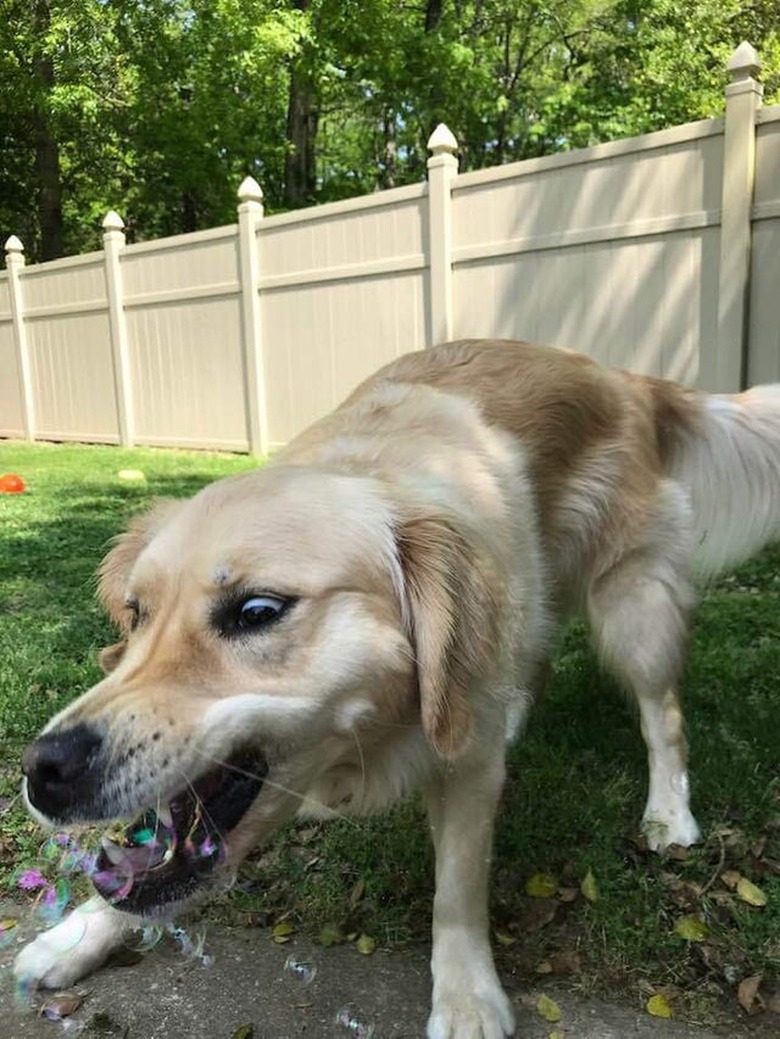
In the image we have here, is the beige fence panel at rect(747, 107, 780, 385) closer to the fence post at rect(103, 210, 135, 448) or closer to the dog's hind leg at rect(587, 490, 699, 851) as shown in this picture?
the dog's hind leg at rect(587, 490, 699, 851)

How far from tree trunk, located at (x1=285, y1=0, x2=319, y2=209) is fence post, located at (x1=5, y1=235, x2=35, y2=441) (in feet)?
16.8

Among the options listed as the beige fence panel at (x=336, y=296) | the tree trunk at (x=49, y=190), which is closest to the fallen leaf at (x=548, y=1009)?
the beige fence panel at (x=336, y=296)

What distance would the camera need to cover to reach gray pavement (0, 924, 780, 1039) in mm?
1906

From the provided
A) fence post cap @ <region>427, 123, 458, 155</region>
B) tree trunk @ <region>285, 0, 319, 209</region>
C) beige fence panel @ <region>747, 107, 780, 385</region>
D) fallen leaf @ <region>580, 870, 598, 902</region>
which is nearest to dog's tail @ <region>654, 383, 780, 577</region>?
fallen leaf @ <region>580, 870, 598, 902</region>

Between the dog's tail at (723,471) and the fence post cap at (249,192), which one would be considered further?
the fence post cap at (249,192)

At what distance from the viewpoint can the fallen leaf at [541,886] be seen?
7.83 feet

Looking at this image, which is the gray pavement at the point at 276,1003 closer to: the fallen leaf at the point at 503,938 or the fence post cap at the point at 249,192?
the fallen leaf at the point at 503,938

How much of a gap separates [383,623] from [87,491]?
6942 mm

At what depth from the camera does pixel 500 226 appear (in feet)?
27.0

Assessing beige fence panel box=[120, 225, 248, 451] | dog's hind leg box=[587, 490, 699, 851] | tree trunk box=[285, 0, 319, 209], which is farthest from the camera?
tree trunk box=[285, 0, 319, 209]

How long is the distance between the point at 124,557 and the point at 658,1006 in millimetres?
1620

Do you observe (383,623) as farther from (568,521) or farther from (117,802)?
(568,521)

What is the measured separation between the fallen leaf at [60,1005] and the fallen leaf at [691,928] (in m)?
1.39

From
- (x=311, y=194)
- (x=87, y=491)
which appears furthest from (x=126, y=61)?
(x=87, y=491)
